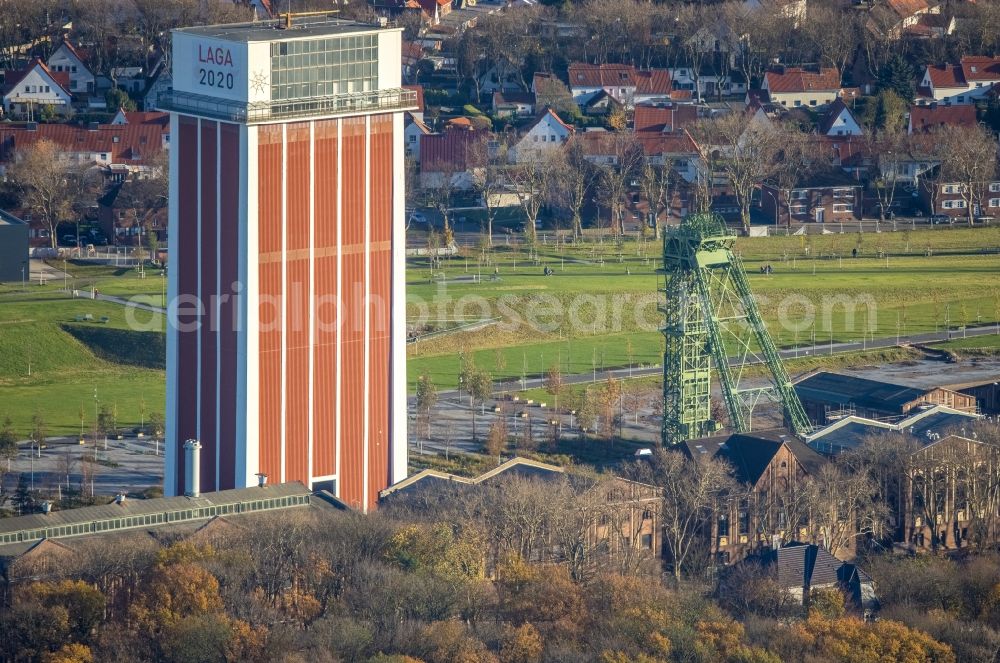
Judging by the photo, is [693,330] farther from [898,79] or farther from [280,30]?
[898,79]

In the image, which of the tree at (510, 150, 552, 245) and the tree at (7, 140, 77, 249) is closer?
the tree at (7, 140, 77, 249)

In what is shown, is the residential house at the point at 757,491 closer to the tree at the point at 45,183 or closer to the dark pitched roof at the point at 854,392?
the dark pitched roof at the point at 854,392

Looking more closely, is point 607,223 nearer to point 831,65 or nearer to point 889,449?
point 831,65

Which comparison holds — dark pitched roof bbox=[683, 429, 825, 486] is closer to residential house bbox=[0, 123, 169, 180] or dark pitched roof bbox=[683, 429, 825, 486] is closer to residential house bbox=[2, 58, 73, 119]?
residential house bbox=[0, 123, 169, 180]

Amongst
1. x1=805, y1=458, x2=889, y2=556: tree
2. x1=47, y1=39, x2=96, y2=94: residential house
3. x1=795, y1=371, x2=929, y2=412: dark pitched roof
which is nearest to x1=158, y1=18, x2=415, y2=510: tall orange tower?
x1=805, y1=458, x2=889, y2=556: tree

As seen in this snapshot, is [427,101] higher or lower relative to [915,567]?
higher

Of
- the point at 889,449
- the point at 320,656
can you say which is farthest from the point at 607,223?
the point at 320,656

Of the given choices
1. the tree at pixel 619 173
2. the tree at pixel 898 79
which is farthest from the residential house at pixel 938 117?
the tree at pixel 619 173
